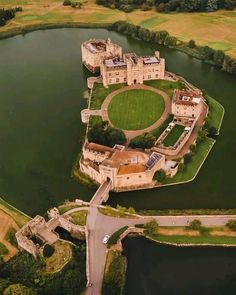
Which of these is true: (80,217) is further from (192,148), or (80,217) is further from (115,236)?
(192,148)

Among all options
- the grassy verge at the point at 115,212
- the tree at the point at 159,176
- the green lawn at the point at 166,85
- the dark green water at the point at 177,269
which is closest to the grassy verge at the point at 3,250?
the grassy verge at the point at 115,212

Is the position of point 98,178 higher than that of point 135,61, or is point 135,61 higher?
point 135,61

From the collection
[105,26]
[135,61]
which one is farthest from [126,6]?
[135,61]

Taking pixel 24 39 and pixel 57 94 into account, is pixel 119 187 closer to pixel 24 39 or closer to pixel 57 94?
pixel 57 94

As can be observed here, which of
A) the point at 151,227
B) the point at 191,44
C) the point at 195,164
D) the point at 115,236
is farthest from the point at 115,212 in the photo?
the point at 191,44

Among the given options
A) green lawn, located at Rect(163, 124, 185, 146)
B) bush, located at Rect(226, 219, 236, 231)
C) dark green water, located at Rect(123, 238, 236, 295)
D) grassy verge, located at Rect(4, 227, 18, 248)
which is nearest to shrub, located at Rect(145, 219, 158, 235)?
dark green water, located at Rect(123, 238, 236, 295)
